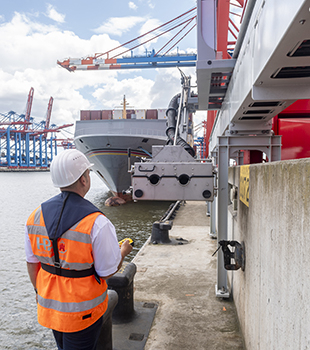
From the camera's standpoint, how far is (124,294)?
3779 millimetres

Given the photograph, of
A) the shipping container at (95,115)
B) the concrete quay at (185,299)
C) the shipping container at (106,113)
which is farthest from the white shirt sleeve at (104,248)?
the shipping container at (95,115)

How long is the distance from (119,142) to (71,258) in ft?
61.1

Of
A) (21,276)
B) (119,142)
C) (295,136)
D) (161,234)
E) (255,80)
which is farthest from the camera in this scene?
(119,142)

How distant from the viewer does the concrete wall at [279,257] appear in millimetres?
1317

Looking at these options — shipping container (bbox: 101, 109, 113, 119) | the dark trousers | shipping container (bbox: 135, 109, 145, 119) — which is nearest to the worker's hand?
the dark trousers

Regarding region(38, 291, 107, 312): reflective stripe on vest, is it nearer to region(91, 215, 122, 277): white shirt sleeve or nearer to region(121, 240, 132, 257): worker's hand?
region(91, 215, 122, 277): white shirt sleeve

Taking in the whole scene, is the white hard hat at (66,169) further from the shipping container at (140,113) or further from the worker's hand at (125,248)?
the shipping container at (140,113)

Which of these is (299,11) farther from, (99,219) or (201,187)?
(201,187)

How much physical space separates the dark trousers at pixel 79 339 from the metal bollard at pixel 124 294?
1580 mm

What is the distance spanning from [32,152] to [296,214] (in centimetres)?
9109

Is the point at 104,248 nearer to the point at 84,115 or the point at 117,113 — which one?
the point at 117,113

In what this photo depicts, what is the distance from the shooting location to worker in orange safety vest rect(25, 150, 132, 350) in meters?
1.90

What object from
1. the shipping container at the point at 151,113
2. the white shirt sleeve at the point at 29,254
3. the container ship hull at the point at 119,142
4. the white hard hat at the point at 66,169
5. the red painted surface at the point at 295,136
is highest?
the shipping container at the point at 151,113

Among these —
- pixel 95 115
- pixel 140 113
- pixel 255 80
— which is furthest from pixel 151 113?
pixel 255 80
